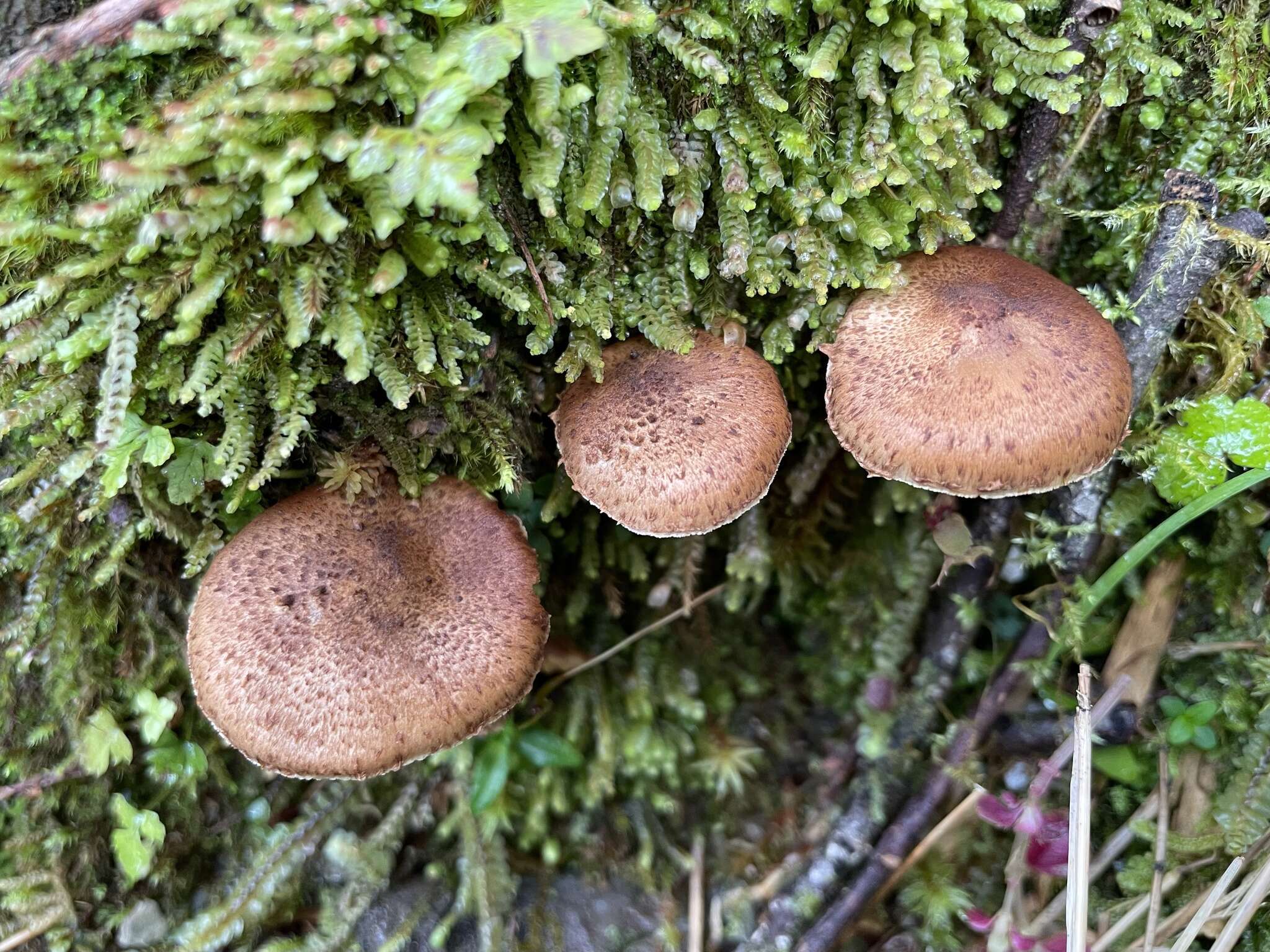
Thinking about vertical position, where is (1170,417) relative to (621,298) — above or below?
below

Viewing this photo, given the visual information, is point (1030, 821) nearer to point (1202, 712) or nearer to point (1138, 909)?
point (1138, 909)

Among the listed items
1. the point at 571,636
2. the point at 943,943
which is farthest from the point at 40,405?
the point at 943,943

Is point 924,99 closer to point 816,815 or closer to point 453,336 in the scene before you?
point 453,336

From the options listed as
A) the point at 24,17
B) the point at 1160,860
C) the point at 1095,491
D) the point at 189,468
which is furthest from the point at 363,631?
the point at 1160,860

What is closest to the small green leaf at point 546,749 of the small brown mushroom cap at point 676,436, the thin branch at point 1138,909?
the small brown mushroom cap at point 676,436

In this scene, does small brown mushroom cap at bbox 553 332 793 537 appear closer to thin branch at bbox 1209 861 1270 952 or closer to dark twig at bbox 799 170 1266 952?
dark twig at bbox 799 170 1266 952

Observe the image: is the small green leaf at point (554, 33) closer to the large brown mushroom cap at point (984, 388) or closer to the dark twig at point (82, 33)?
the dark twig at point (82, 33)

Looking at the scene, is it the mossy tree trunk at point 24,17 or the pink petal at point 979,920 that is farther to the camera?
the pink petal at point 979,920

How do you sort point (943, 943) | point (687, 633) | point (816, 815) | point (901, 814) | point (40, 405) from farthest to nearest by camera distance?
1. point (687, 633)
2. point (816, 815)
3. point (901, 814)
4. point (943, 943)
5. point (40, 405)
